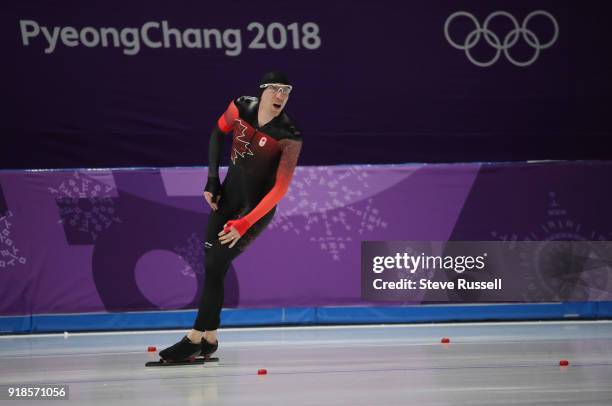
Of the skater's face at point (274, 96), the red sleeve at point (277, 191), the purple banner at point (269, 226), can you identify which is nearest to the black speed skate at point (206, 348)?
the red sleeve at point (277, 191)

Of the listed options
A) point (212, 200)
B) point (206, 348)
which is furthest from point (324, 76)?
point (206, 348)

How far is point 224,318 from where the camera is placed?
8.54 m

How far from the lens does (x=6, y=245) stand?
8.04 m

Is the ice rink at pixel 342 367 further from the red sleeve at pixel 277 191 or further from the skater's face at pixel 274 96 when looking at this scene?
the skater's face at pixel 274 96

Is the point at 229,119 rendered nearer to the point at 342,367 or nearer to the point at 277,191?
the point at 277,191

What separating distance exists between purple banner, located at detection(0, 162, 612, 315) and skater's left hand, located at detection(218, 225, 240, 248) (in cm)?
258

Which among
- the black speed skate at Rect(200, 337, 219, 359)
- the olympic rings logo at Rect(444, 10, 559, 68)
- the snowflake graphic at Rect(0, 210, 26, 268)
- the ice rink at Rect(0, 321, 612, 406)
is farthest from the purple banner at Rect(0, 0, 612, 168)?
the black speed skate at Rect(200, 337, 219, 359)

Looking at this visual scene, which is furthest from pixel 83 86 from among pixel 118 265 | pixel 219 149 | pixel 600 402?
pixel 600 402

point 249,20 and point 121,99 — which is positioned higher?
point 249,20

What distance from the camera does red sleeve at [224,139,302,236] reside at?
5.67 metres

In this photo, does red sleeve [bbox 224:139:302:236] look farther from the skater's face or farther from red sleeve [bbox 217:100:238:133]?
red sleeve [bbox 217:100:238:133]

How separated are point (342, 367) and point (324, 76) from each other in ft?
15.9

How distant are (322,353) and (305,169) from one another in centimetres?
231

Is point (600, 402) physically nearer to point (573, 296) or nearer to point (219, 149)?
point (219, 149)
